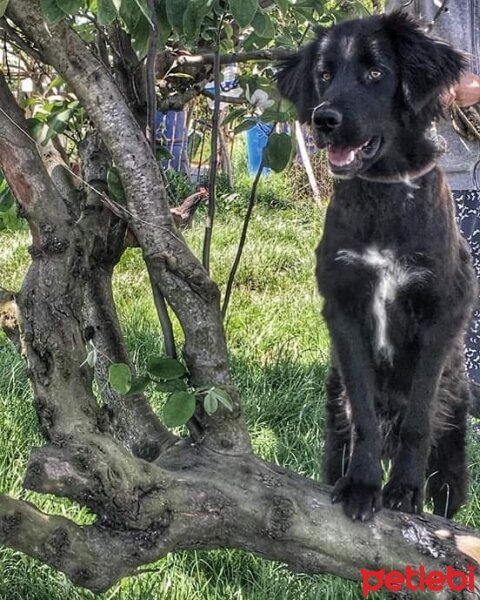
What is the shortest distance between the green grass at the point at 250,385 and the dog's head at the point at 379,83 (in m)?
1.14

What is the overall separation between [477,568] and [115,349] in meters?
0.99

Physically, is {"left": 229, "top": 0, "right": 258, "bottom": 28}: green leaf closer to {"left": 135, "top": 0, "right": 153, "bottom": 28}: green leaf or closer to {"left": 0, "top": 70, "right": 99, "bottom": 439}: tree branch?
{"left": 135, "top": 0, "right": 153, "bottom": 28}: green leaf

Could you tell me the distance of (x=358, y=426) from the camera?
86.4 inches

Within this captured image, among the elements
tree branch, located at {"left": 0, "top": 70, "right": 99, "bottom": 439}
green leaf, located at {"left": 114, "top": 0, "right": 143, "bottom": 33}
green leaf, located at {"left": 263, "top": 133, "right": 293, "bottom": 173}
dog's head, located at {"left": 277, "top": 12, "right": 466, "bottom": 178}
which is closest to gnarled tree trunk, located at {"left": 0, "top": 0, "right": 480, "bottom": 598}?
tree branch, located at {"left": 0, "top": 70, "right": 99, "bottom": 439}

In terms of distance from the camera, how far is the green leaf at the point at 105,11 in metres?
1.48

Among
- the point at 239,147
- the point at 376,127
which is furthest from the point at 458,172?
the point at 239,147

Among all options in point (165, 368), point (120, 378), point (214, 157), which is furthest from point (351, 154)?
point (120, 378)

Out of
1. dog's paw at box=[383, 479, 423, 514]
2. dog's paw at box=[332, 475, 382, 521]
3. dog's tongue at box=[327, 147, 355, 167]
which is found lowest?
dog's paw at box=[383, 479, 423, 514]

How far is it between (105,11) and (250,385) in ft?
8.08

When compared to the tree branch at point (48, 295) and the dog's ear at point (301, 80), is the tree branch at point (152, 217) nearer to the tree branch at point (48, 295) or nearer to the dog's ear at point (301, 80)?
the tree branch at point (48, 295)

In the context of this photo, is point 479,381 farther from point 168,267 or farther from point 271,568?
point 168,267

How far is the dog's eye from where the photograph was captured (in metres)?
2.21

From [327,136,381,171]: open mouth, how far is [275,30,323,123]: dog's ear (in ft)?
0.77

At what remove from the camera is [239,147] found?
11766 mm
